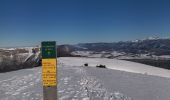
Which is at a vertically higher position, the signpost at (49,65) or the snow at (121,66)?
the signpost at (49,65)

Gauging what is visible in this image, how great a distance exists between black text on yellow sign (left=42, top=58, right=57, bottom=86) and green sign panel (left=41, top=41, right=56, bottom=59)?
0.07 m

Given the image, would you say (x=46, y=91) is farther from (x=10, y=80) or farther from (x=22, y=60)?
(x=22, y=60)

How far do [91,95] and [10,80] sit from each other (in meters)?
4.59

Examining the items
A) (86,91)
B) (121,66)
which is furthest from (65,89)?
(121,66)

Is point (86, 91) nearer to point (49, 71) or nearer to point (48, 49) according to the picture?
point (49, 71)

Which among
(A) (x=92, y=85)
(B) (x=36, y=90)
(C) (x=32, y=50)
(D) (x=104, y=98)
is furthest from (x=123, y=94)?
(C) (x=32, y=50)

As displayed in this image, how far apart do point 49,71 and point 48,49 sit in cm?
34

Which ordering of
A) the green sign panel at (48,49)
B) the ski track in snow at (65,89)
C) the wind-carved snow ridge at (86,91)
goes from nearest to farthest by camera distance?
the green sign panel at (48,49), the wind-carved snow ridge at (86,91), the ski track in snow at (65,89)

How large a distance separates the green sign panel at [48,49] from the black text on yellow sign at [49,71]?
2.7 inches

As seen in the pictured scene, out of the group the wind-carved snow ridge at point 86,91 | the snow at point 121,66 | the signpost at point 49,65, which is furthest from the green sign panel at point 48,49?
the snow at point 121,66

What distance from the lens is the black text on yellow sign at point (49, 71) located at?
4062 millimetres

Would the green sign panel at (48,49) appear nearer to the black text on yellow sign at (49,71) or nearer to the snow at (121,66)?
the black text on yellow sign at (49,71)

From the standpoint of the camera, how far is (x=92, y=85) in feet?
29.9

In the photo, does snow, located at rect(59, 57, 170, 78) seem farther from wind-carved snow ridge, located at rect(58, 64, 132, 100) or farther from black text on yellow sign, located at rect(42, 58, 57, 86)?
black text on yellow sign, located at rect(42, 58, 57, 86)
